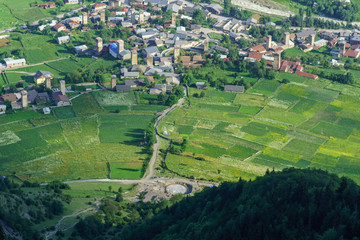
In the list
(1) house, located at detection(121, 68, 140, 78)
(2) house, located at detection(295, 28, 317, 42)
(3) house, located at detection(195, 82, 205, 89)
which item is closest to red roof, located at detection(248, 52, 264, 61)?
(2) house, located at detection(295, 28, 317, 42)

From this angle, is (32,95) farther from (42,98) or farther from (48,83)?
(48,83)

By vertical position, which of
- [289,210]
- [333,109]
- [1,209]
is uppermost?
[289,210]

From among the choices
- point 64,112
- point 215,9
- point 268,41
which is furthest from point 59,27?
point 268,41

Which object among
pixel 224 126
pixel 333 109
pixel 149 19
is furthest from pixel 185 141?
pixel 149 19

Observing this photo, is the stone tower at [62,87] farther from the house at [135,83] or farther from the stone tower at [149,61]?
the stone tower at [149,61]

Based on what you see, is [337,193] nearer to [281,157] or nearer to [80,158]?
[281,157]

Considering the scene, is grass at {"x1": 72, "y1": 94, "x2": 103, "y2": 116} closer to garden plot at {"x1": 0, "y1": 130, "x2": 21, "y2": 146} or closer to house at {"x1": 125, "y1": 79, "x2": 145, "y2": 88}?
house at {"x1": 125, "y1": 79, "x2": 145, "y2": 88}
